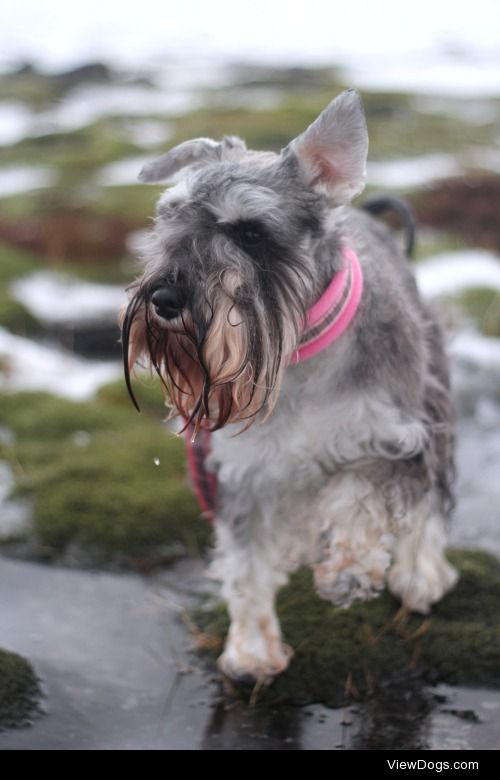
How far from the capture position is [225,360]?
3.55 meters

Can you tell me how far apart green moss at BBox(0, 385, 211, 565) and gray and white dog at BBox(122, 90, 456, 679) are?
55.9 inches

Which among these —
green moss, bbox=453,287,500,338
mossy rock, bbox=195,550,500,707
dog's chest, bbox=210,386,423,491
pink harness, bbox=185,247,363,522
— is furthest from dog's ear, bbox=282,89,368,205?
green moss, bbox=453,287,500,338

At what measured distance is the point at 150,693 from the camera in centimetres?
462

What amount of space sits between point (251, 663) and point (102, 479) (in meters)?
2.44

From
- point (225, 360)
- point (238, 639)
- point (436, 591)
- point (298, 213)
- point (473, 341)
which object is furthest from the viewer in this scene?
point (473, 341)

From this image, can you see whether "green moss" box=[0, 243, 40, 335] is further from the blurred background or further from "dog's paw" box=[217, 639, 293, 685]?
"dog's paw" box=[217, 639, 293, 685]

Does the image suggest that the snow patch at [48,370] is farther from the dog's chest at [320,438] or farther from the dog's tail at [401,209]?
the dog's chest at [320,438]

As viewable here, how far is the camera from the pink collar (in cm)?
389

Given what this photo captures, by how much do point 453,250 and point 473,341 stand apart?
10.6 feet

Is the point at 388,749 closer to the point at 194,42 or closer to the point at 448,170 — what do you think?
the point at 448,170

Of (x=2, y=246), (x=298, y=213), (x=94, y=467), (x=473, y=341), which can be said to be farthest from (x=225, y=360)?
(x=2, y=246)

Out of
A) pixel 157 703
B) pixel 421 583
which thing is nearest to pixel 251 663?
pixel 157 703

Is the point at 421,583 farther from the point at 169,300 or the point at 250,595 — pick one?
the point at 169,300

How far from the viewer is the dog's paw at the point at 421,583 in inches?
203
